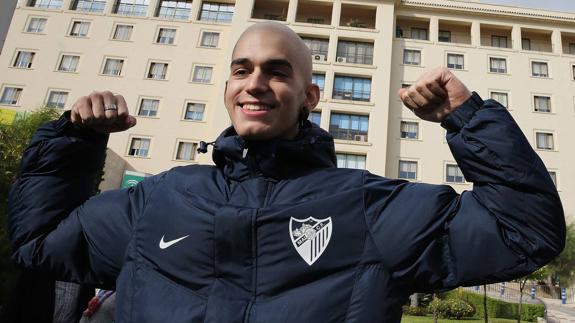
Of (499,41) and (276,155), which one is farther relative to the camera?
(499,41)

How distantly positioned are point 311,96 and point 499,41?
3375cm

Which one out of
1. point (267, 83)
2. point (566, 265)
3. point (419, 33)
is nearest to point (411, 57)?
point (419, 33)

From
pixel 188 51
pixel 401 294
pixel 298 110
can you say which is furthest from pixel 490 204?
pixel 188 51

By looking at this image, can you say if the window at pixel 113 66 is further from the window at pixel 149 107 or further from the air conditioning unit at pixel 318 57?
the air conditioning unit at pixel 318 57

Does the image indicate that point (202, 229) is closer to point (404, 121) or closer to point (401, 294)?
point (401, 294)

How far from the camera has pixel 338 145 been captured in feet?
81.4

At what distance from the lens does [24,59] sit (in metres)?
28.0

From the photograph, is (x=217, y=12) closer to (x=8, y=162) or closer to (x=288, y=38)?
(x=8, y=162)

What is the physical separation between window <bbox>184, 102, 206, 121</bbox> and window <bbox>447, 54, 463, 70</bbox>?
17675mm

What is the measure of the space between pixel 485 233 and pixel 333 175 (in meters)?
0.50

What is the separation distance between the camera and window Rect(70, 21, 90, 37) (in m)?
28.8

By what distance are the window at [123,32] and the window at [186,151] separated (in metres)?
9.40

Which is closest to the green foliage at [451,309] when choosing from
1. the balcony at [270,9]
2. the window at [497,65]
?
the window at [497,65]

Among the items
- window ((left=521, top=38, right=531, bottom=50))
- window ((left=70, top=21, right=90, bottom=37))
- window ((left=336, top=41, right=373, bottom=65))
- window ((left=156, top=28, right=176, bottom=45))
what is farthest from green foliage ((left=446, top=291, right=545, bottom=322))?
window ((left=70, top=21, right=90, bottom=37))
